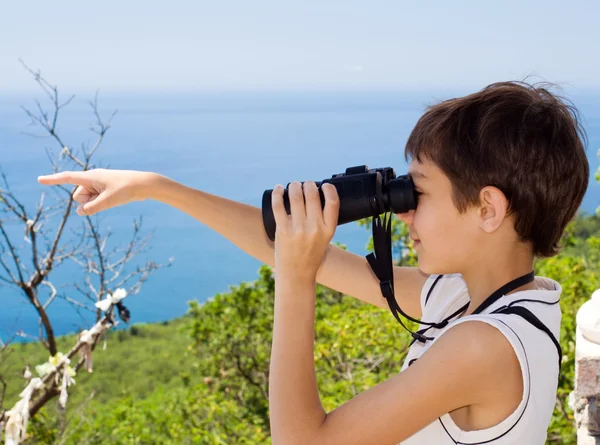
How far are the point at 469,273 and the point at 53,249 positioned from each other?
3.04m

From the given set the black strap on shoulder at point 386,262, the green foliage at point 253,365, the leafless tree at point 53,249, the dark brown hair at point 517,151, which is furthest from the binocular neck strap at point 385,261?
the leafless tree at point 53,249

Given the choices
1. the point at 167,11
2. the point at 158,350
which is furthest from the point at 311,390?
the point at 167,11

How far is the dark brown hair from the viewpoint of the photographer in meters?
0.89

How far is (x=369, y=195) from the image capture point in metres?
0.94

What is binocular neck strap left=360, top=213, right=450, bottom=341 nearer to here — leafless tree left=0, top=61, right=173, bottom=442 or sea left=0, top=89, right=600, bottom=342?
sea left=0, top=89, right=600, bottom=342

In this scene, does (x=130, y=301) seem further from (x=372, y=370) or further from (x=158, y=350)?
(x=158, y=350)

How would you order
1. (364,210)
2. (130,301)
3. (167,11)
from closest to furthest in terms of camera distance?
(364,210), (130,301), (167,11)

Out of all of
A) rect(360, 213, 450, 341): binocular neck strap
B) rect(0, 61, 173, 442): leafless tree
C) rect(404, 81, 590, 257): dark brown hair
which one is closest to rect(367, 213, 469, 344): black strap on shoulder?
rect(360, 213, 450, 341): binocular neck strap

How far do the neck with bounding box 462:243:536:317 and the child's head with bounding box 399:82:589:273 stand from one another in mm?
10

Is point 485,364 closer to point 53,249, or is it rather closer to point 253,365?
point 53,249

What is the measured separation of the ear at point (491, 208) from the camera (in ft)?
2.92

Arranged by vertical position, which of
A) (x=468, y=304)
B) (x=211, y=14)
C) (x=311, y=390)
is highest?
(x=211, y=14)

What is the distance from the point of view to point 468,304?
103cm

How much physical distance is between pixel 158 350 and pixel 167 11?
16847 millimetres
